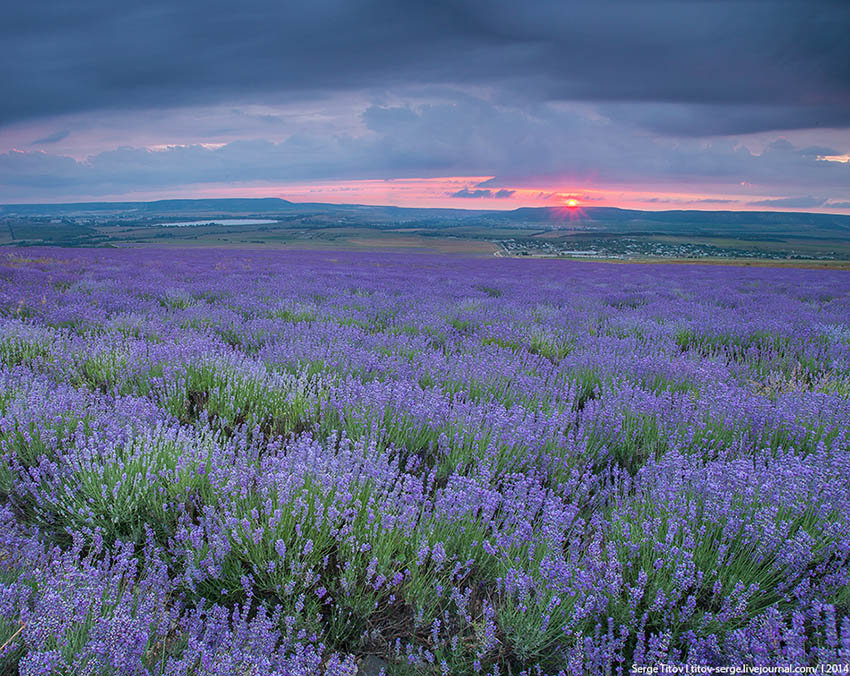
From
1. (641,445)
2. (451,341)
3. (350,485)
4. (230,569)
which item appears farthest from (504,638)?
(451,341)

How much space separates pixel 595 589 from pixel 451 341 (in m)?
4.30

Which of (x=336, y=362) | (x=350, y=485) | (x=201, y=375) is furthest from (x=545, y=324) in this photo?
(x=350, y=485)

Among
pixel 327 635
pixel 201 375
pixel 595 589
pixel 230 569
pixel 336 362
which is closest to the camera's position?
pixel 595 589

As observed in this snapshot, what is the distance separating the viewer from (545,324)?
681 centimetres

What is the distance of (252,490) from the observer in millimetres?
2094

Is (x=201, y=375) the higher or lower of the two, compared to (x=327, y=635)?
higher

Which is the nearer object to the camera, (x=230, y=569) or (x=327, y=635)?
(x=327, y=635)

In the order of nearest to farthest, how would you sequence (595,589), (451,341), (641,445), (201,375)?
(595,589), (641,445), (201,375), (451,341)

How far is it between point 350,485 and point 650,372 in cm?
329

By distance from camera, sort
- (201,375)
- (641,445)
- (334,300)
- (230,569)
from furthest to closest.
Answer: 1. (334,300)
2. (201,375)
3. (641,445)
4. (230,569)

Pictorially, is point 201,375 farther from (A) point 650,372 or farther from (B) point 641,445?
(A) point 650,372

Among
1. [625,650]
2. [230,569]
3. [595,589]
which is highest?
[595,589]

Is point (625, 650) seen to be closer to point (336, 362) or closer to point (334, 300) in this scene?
point (336, 362)

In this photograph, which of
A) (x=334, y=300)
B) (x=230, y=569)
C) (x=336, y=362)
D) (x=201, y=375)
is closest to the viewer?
(x=230, y=569)
